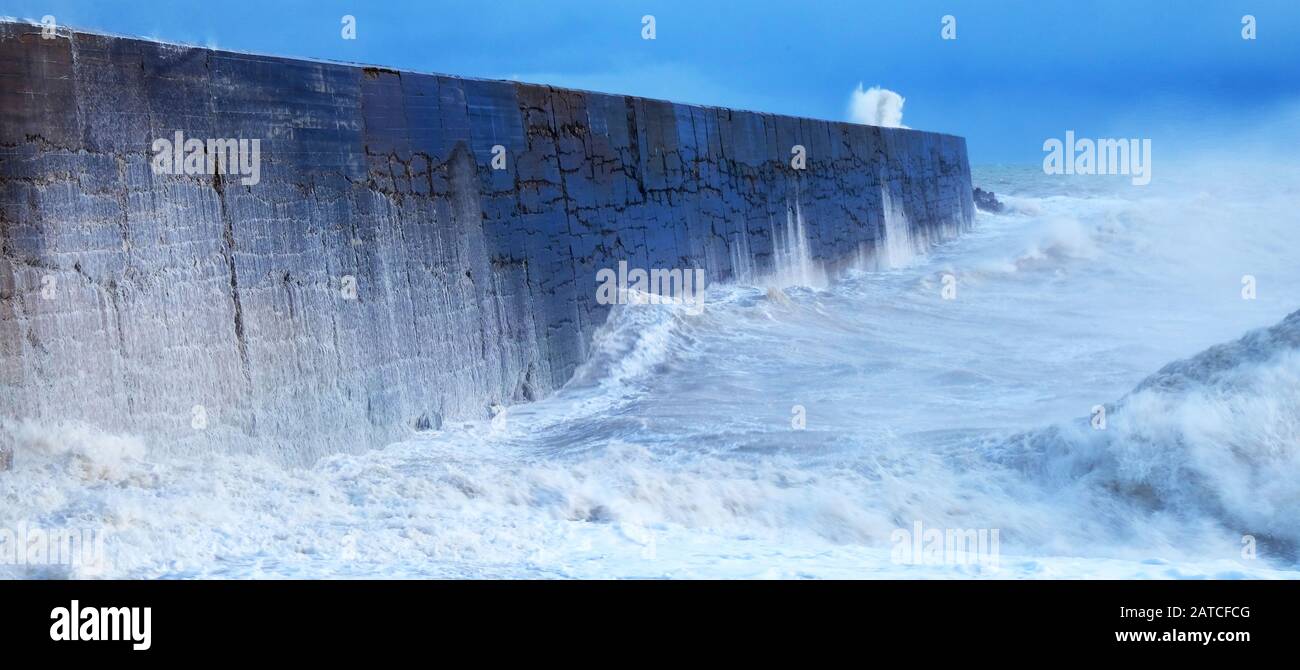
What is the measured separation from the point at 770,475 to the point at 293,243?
2767mm

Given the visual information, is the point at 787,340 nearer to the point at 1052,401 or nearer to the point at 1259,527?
the point at 1052,401

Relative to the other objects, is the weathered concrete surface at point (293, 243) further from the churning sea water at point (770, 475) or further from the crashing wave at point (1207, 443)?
the crashing wave at point (1207, 443)

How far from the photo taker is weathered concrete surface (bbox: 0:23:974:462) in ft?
17.3

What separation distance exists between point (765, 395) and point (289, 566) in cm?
496

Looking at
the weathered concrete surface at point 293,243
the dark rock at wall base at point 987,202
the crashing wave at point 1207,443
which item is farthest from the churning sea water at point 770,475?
the dark rock at wall base at point 987,202

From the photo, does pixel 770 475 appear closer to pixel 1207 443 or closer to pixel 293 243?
pixel 1207 443

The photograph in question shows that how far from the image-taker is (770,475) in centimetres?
631

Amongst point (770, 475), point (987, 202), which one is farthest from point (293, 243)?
point (987, 202)

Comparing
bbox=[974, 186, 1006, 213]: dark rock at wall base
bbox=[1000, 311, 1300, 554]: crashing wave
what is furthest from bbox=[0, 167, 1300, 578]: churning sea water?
bbox=[974, 186, 1006, 213]: dark rock at wall base

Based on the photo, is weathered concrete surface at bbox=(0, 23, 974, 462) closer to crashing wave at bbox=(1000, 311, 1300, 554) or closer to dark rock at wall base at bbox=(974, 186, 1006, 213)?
crashing wave at bbox=(1000, 311, 1300, 554)

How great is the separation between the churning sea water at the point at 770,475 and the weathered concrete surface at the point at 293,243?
260 mm

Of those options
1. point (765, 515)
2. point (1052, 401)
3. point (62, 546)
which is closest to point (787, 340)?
point (1052, 401)

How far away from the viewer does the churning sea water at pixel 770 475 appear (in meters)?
4.59

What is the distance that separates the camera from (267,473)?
5.73 m
